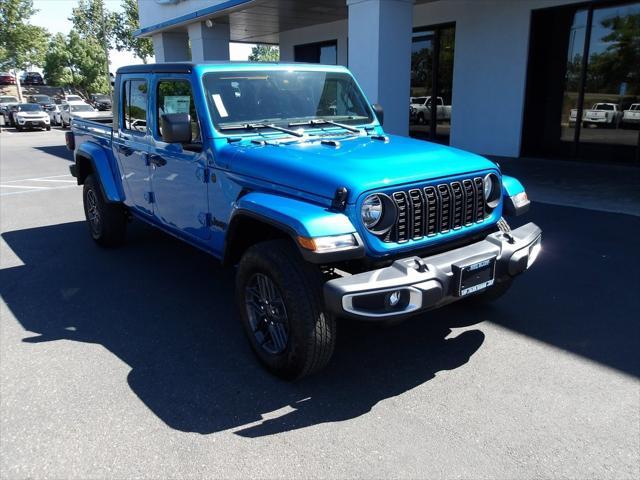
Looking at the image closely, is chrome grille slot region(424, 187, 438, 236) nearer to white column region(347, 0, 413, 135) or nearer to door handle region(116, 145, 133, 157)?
door handle region(116, 145, 133, 157)

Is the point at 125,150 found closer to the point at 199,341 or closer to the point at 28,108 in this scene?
the point at 199,341

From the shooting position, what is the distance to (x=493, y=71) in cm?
1230

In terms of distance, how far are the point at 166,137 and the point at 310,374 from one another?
1.95 meters

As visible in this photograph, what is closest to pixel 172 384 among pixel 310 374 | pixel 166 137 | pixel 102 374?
pixel 102 374

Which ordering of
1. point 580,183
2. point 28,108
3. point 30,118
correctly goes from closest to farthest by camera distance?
point 580,183, point 30,118, point 28,108

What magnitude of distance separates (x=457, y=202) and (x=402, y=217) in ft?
1.60

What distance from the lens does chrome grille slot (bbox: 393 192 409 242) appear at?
3074 mm

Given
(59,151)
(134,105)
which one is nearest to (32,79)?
(59,151)

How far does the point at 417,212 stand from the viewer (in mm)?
3150

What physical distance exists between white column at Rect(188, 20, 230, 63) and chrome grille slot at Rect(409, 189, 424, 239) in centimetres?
1419

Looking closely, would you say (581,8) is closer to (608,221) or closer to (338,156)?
(608,221)

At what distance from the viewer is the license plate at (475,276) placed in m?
3.00

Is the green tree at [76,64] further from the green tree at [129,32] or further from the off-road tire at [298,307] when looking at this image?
the off-road tire at [298,307]

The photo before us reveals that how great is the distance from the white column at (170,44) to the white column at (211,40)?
9.04 feet
